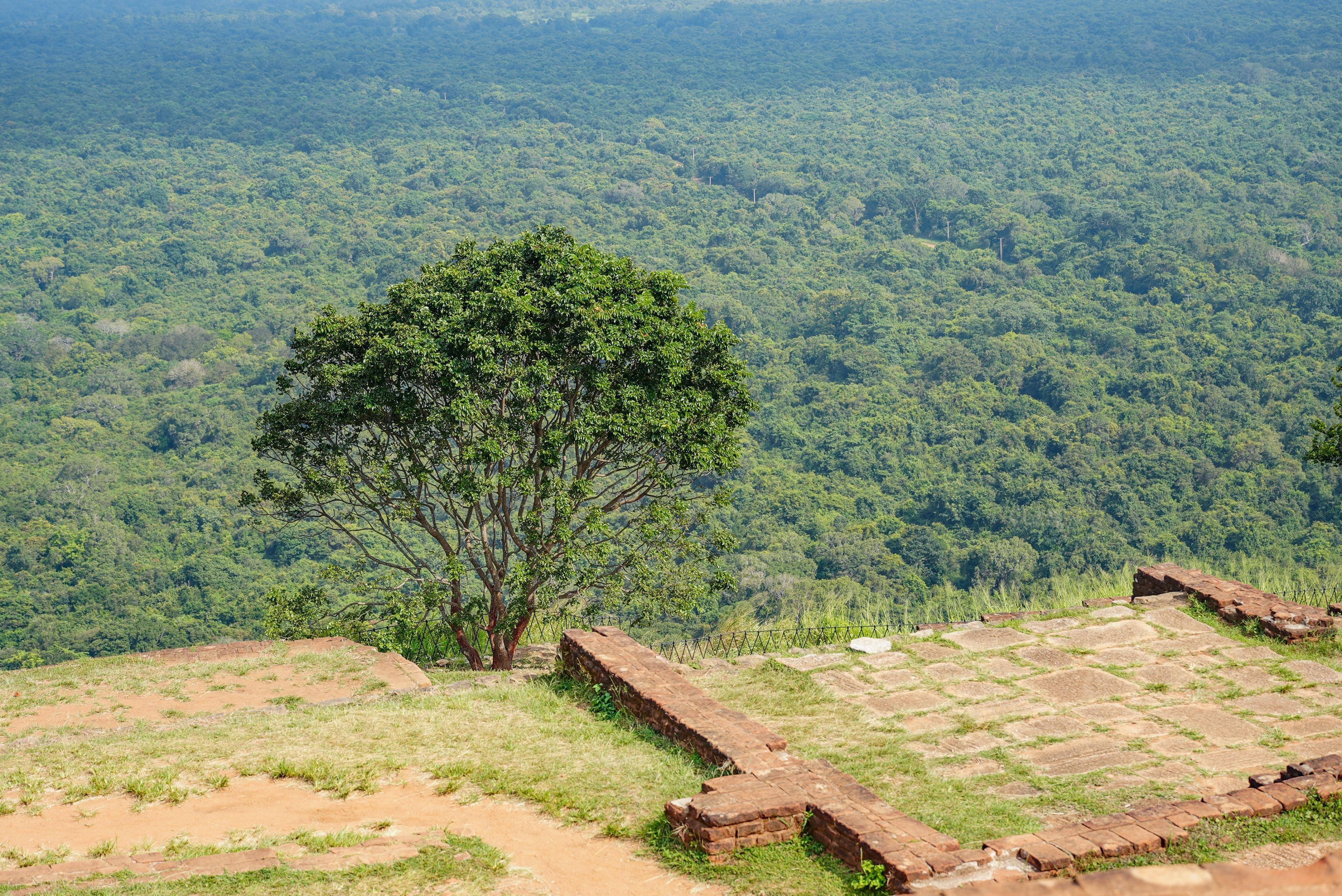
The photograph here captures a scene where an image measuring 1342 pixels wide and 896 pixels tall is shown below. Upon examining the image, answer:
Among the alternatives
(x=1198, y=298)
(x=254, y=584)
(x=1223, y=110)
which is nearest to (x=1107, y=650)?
(x=254, y=584)

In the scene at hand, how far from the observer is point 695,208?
119188 millimetres

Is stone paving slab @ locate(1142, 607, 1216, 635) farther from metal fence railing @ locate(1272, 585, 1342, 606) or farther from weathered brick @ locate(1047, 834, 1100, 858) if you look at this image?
weathered brick @ locate(1047, 834, 1100, 858)

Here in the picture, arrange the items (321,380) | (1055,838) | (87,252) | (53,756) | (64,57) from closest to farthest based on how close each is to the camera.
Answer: (1055,838), (53,756), (321,380), (87,252), (64,57)

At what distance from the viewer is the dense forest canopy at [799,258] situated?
46.9 meters

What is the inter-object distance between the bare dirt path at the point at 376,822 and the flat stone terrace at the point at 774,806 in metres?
0.42

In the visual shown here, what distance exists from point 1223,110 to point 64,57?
534 feet

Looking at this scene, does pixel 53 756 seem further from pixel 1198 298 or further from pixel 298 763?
pixel 1198 298

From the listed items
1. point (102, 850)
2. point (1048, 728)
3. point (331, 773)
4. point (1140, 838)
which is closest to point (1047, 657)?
point (1048, 728)

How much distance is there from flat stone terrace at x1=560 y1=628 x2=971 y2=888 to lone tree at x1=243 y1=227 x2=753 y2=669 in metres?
4.80

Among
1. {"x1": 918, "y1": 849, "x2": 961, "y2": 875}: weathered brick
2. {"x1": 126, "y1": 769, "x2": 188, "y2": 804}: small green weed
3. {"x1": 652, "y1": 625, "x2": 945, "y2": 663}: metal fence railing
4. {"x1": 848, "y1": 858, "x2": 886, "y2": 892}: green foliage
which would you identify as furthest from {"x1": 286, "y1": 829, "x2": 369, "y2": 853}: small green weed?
{"x1": 652, "y1": 625, "x2": 945, "y2": 663}: metal fence railing

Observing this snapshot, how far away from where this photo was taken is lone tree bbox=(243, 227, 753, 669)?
12617 millimetres

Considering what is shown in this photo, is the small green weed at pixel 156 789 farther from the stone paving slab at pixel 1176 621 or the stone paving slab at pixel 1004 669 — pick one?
the stone paving slab at pixel 1176 621

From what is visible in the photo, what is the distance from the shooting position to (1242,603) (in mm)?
11695

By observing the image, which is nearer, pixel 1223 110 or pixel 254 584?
pixel 254 584
